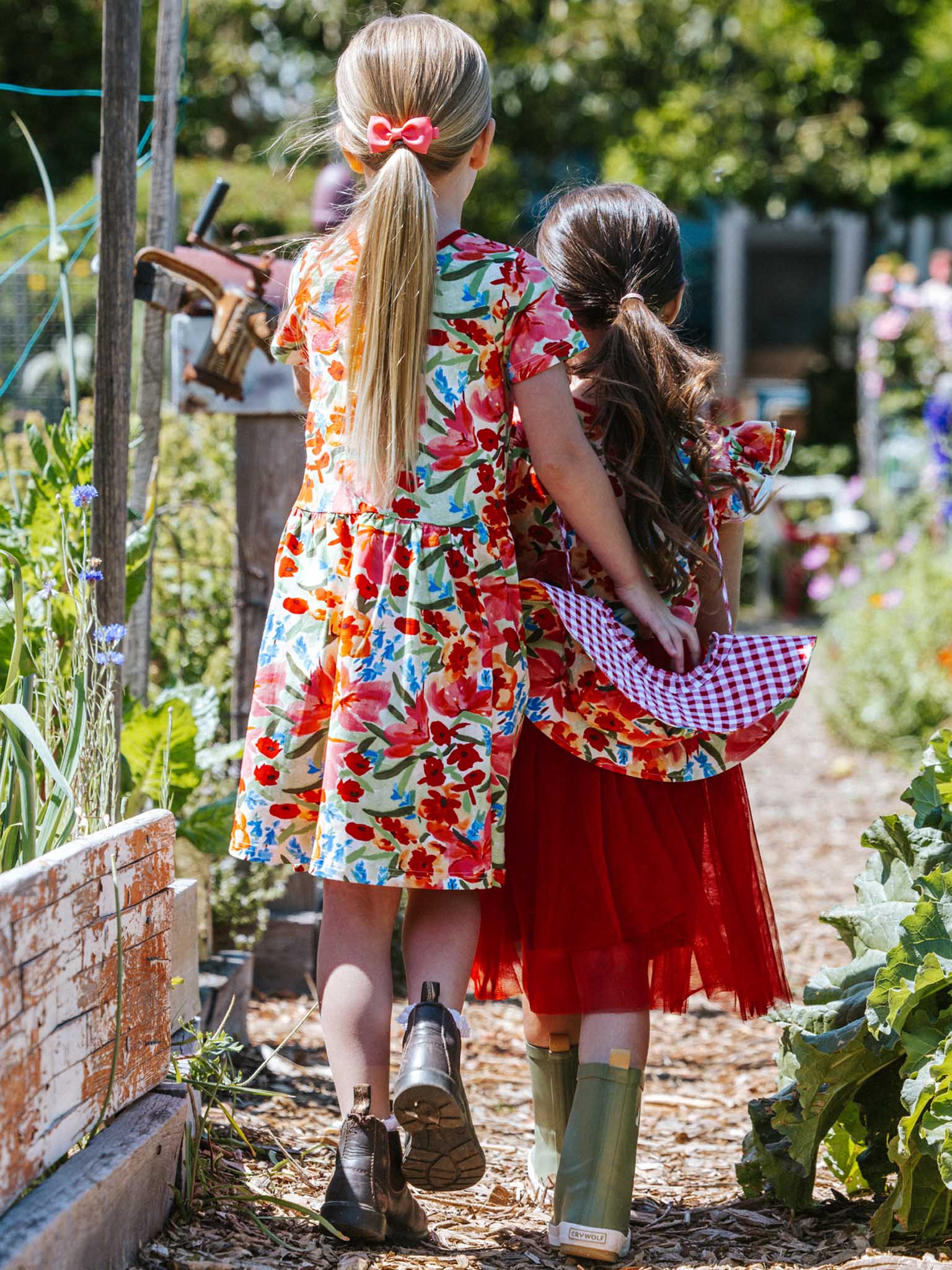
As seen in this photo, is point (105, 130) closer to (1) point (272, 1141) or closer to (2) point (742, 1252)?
(1) point (272, 1141)

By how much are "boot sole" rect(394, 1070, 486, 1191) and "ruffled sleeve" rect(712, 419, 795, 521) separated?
3.15ft

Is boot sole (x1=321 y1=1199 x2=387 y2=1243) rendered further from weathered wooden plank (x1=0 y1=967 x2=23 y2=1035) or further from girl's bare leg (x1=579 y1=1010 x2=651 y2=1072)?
weathered wooden plank (x1=0 y1=967 x2=23 y2=1035)

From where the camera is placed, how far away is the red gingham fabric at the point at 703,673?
6.34 feet

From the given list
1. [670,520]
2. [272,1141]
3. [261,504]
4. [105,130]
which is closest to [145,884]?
[272,1141]

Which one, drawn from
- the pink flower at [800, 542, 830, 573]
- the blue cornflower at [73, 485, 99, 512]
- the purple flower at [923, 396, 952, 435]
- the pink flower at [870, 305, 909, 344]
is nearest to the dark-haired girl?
the blue cornflower at [73, 485, 99, 512]

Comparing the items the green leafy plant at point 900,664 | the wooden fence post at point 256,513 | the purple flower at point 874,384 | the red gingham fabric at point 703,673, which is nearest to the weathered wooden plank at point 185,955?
the red gingham fabric at point 703,673

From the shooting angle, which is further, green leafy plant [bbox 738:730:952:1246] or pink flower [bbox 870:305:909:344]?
pink flower [bbox 870:305:909:344]

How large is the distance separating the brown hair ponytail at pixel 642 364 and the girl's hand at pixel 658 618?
0.07m

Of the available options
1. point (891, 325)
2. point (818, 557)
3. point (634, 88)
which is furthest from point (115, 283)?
point (634, 88)

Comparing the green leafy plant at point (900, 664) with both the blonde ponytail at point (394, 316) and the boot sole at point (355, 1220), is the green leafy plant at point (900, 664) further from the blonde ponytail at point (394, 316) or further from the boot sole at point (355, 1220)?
the boot sole at point (355, 1220)

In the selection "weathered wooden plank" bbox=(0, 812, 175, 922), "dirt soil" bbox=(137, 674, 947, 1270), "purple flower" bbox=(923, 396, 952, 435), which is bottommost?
"dirt soil" bbox=(137, 674, 947, 1270)

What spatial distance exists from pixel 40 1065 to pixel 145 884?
12.0 inches

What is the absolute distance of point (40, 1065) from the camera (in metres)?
1.50

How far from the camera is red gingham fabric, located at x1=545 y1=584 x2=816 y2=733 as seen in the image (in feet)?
6.34
